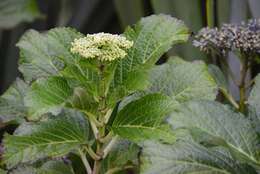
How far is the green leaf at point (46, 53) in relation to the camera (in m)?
0.87

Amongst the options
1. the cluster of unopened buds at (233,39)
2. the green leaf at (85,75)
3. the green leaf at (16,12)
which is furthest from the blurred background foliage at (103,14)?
the green leaf at (85,75)

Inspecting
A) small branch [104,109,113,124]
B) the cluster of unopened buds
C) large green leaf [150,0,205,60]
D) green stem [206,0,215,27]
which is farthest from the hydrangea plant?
large green leaf [150,0,205,60]

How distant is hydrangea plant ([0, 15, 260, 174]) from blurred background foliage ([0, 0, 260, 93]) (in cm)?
73

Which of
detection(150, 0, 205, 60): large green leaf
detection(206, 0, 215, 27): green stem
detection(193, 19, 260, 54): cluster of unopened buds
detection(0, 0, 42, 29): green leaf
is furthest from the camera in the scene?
detection(0, 0, 42, 29): green leaf

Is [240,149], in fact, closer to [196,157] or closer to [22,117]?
[196,157]

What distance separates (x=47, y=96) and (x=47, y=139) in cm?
7

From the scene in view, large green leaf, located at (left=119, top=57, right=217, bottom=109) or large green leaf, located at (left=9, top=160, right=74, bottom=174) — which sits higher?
large green leaf, located at (left=119, top=57, right=217, bottom=109)

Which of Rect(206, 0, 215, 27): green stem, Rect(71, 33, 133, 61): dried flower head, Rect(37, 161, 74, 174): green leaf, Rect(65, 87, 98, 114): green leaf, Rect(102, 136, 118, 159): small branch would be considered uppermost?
Rect(71, 33, 133, 61): dried flower head

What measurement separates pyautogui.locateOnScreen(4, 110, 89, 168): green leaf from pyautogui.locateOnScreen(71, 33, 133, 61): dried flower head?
131mm

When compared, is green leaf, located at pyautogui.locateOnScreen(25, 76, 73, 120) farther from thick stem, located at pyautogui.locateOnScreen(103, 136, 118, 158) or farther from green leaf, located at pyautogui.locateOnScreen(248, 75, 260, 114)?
→ green leaf, located at pyautogui.locateOnScreen(248, 75, 260, 114)

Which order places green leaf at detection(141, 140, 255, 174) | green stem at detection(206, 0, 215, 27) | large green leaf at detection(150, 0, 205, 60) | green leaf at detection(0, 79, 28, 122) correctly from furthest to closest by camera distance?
large green leaf at detection(150, 0, 205, 60) < green stem at detection(206, 0, 215, 27) < green leaf at detection(0, 79, 28, 122) < green leaf at detection(141, 140, 255, 174)

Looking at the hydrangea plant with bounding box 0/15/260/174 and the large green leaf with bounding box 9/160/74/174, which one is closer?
the hydrangea plant with bounding box 0/15/260/174

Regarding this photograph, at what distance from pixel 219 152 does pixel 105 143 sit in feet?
0.60

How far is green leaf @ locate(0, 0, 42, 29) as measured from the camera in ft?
6.62
